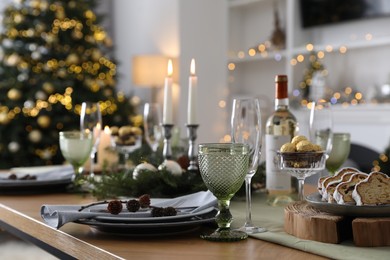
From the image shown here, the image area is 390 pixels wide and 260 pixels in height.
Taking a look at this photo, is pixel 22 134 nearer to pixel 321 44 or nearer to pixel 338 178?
pixel 321 44

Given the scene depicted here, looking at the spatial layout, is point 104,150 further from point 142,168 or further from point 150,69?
point 150,69

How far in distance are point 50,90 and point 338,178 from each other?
4.09 metres

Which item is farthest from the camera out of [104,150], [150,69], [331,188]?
[150,69]

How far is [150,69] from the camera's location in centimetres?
534

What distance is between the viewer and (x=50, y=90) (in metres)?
5.05

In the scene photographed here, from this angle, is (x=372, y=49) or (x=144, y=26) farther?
(x=144, y=26)

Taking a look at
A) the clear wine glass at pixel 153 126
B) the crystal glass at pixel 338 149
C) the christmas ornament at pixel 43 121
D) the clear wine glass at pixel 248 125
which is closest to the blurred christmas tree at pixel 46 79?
the christmas ornament at pixel 43 121

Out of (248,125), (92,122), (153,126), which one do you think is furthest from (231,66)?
(248,125)

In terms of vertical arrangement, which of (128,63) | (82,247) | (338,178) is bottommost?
(82,247)

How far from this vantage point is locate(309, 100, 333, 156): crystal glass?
5.35 ft

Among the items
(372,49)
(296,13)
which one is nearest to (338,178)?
(372,49)

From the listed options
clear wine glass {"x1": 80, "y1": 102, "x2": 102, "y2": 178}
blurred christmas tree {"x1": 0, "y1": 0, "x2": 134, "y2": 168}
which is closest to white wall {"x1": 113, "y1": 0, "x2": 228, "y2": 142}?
blurred christmas tree {"x1": 0, "y1": 0, "x2": 134, "y2": 168}

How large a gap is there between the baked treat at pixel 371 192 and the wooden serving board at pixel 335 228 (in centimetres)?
4

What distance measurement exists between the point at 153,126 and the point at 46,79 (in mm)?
3197
